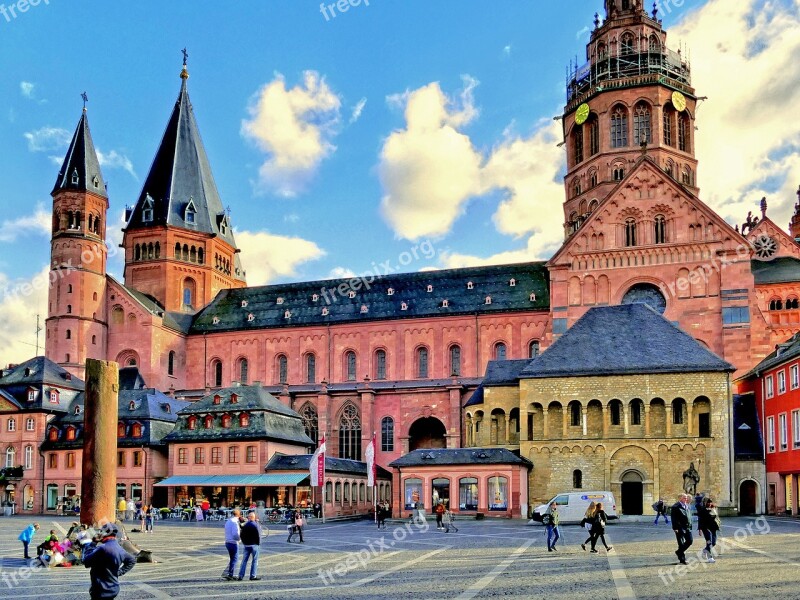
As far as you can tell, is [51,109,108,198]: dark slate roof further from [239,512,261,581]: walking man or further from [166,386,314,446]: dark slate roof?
[239,512,261,581]: walking man

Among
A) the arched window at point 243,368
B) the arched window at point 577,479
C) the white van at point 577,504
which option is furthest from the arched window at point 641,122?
the white van at point 577,504

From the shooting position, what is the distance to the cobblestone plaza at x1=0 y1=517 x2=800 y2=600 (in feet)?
75.9

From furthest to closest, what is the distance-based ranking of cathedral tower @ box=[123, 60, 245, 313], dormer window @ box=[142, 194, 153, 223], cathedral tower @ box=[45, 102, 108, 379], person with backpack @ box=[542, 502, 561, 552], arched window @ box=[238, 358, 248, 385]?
dormer window @ box=[142, 194, 153, 223] → cathedral tower @ box=[123, 60, 245, 313] → arched window @ box=[238, 358, 248, 385] → cathedral tower @ box=[45, 102, 108, 379] → person with backpack @ box=[542, 502, 561, 552]

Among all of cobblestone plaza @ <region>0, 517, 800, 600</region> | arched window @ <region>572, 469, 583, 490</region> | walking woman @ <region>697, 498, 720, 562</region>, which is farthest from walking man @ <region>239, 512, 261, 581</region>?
arched window @ <region>572, 469, 583, 490</region>

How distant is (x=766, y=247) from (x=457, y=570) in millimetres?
Result: 68374

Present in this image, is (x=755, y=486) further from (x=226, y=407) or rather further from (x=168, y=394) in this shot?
(x=168, y=394)

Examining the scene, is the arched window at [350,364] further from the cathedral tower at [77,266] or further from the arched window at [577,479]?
the arched window at [577,479]

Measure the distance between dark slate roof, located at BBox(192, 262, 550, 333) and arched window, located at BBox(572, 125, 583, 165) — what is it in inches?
433

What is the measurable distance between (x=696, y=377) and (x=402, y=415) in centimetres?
3184

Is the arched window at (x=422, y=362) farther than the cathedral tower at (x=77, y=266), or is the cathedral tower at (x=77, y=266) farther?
the cathedral tower at (x=77, y=266)

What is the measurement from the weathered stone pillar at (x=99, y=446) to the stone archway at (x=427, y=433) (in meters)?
53.8

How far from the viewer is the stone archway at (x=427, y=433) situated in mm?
87600

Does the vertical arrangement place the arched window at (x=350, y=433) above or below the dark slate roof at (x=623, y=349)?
below

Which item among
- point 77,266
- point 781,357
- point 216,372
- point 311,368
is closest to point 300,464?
point 311,368
